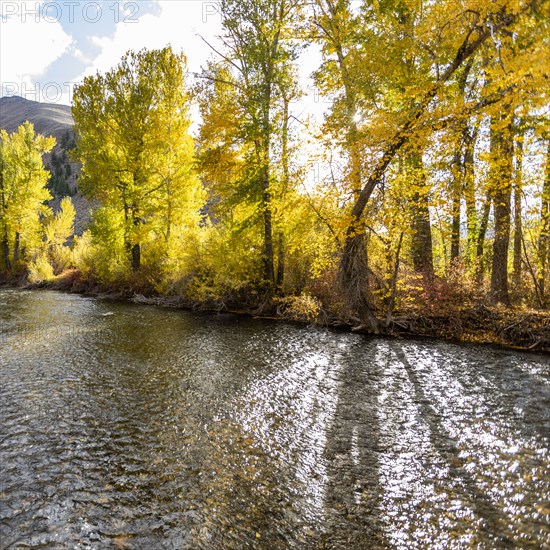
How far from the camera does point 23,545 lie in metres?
3.54

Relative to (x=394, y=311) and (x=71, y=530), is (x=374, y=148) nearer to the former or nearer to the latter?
(x=394, y=311)

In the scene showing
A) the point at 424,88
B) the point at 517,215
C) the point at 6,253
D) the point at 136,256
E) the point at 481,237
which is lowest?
the point at 136,256

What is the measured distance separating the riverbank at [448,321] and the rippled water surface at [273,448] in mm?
988

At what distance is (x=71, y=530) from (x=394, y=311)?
11022 mm

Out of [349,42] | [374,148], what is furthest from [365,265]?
[349,42]

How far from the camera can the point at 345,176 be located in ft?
36.1

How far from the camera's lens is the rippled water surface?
383 centimetres

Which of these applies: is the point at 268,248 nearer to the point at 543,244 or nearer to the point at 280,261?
the point at 280,261

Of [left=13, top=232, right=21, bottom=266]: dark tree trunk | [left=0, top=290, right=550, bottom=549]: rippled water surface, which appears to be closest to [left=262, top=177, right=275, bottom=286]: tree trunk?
[left=0, top=290, right=550, bottom=549]: rippled water surface

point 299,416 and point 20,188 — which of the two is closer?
point 299,416

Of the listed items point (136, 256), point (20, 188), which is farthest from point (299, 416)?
point (20, 188)

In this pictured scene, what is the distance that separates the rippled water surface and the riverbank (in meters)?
0.99

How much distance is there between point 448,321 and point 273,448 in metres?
8.58

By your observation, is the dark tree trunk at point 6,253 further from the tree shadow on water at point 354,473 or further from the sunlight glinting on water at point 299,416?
the tree shadow on water at point 354,473
